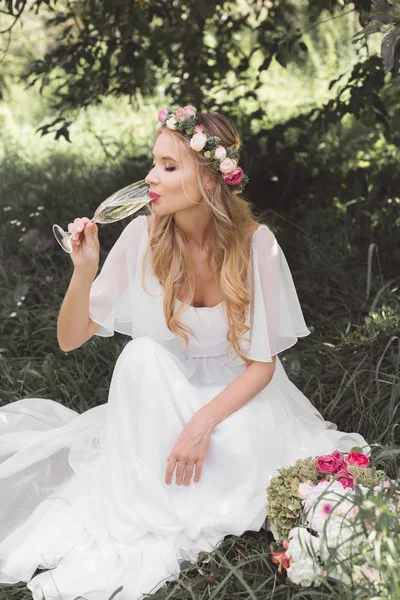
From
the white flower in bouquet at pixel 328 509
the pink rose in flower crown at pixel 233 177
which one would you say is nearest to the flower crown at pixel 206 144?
the pink rose in flower crown at pixel 233 177

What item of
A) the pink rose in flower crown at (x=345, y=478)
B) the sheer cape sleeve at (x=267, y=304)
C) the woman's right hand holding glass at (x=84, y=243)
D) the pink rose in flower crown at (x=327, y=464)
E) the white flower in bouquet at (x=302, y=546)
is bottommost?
the white flower in bouquet at (x=302, y=546)

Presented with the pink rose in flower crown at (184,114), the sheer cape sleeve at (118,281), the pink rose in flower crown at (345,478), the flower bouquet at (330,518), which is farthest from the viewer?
the sheer cape sleeve at (118,281)

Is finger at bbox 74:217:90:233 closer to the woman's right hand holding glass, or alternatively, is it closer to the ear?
the woman's right hand holding glass

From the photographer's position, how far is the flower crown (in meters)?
2.57

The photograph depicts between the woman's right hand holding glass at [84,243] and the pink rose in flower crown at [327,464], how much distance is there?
0.96 metres

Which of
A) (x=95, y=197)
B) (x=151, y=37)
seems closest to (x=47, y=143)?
(x=95, y=197)

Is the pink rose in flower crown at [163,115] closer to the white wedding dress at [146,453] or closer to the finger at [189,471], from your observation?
the white wedding dress at [146,453]

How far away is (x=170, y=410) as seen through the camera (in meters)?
2.58

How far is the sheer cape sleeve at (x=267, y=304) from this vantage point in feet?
9.00

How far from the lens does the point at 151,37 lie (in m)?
4.60

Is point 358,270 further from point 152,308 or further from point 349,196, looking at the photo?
point 152,308

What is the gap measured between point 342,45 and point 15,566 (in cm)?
666

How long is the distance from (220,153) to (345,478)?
111cm

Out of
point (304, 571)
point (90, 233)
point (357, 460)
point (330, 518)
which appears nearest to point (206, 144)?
point (90, 233)
